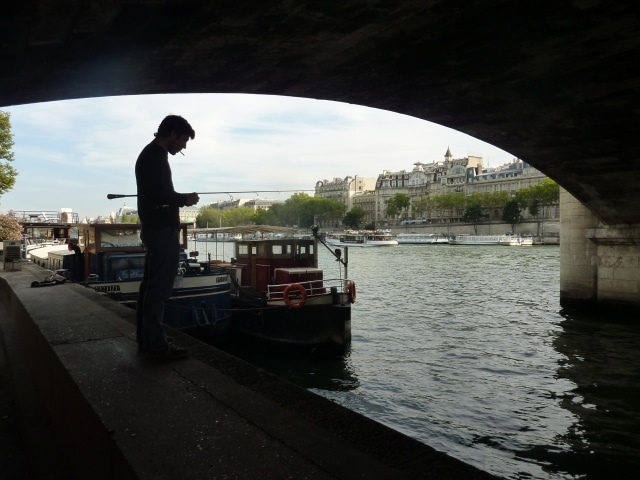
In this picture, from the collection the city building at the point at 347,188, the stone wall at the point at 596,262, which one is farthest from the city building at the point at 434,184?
the stone wall at the point at 596,262

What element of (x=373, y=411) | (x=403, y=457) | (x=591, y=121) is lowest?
(x=373, y=411)

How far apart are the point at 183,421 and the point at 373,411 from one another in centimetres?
775

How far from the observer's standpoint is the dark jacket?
3.38 meters

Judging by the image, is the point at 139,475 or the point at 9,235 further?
the point at 9,235

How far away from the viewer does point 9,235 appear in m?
30.7

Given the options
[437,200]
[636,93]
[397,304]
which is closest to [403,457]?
[636,93]

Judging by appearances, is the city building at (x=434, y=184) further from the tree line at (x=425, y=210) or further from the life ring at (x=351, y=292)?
the life ring at (x=351, y=292)

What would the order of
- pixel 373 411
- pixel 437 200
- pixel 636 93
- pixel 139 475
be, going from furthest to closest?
pixel 437 200 → pixel 636 93 → pixel 373 411 → pixel 139 475

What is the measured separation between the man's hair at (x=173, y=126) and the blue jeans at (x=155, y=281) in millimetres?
675

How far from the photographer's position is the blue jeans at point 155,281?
3346 millimetres

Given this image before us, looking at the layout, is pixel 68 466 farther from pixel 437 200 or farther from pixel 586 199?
pixel 437 200

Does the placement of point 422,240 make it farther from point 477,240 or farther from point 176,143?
point 176,143

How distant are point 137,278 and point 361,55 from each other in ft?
25.5

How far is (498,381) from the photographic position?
1099 cm
